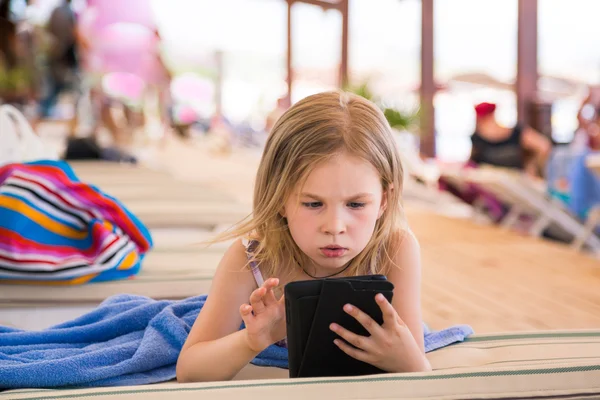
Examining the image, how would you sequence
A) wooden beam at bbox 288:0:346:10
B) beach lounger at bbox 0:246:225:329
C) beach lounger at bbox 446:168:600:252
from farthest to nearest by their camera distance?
wooden beam at bbox 288:0:346:10, beach lounger at bbox 446:168:600:252, beach lounger at bbox 0:246:225:329

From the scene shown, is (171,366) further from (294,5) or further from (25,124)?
(294,5)

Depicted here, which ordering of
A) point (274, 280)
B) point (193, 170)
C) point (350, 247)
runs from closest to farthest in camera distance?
point (274, 280), point (350, 247), point (193, 170)

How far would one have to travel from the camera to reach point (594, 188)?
491cm

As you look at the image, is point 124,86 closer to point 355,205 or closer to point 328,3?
point 328,3

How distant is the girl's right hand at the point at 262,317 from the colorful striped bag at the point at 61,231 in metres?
1.11

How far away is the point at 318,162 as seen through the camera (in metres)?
1.29

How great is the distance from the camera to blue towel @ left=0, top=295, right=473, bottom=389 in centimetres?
131

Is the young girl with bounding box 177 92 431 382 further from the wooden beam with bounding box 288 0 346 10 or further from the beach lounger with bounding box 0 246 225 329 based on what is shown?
the wooden beam with bounding box 288 0 346 10

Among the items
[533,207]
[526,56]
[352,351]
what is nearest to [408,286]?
[352,351]

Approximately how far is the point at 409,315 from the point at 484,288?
7.50 ft

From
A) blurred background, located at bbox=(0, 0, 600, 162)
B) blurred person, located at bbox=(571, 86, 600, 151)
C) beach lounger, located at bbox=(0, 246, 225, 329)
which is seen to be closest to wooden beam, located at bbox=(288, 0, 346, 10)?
blurred background, located at bbox=(0, 0, 600, 162)

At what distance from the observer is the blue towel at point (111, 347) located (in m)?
1.31

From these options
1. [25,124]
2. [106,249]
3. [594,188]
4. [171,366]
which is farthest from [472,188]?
[171,366]

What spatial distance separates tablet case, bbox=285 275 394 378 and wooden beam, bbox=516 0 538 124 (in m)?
8.46
